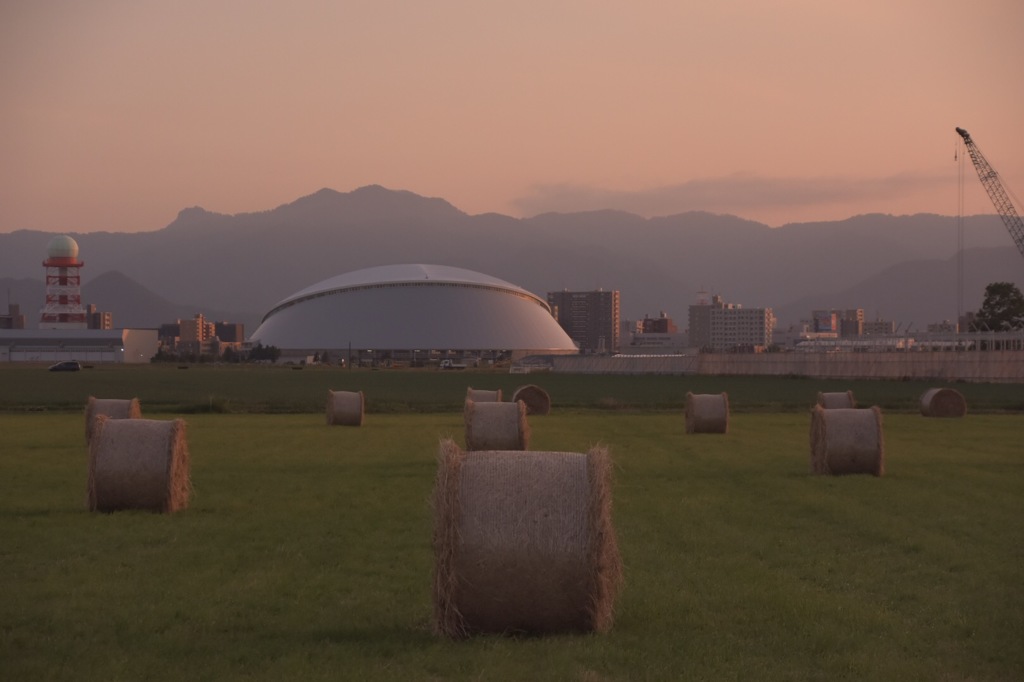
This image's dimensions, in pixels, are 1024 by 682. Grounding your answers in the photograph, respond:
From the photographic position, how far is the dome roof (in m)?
194

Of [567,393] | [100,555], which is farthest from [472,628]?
[567,393]

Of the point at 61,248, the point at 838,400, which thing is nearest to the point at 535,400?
the point at 838,400

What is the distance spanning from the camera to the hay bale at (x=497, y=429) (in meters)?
25.5

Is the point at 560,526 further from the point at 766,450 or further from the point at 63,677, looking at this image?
the point at 766,450

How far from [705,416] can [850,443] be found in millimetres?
12237

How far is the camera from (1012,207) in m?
126

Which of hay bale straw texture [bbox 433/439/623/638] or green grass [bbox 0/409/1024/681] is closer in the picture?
green grass [bbox 0/409/1024/681]

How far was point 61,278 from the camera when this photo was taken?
196m

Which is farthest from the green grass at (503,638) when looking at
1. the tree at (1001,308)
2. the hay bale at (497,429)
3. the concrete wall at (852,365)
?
the tree at (1001,308)

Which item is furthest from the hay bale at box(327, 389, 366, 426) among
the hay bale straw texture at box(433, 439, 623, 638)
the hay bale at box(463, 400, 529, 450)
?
the hay bale straw texture at box(433, 439, 623, 638)

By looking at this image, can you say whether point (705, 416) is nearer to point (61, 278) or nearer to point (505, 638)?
point (505, 638)

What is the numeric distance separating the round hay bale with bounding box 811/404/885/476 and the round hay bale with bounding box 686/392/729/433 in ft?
39.1

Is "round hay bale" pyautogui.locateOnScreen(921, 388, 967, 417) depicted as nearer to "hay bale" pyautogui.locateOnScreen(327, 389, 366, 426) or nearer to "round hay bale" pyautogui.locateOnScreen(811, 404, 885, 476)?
"hay bale" pyautogui.locateOnScreen(327, 389, 366, 426)

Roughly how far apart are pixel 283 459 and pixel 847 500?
11849 mm
